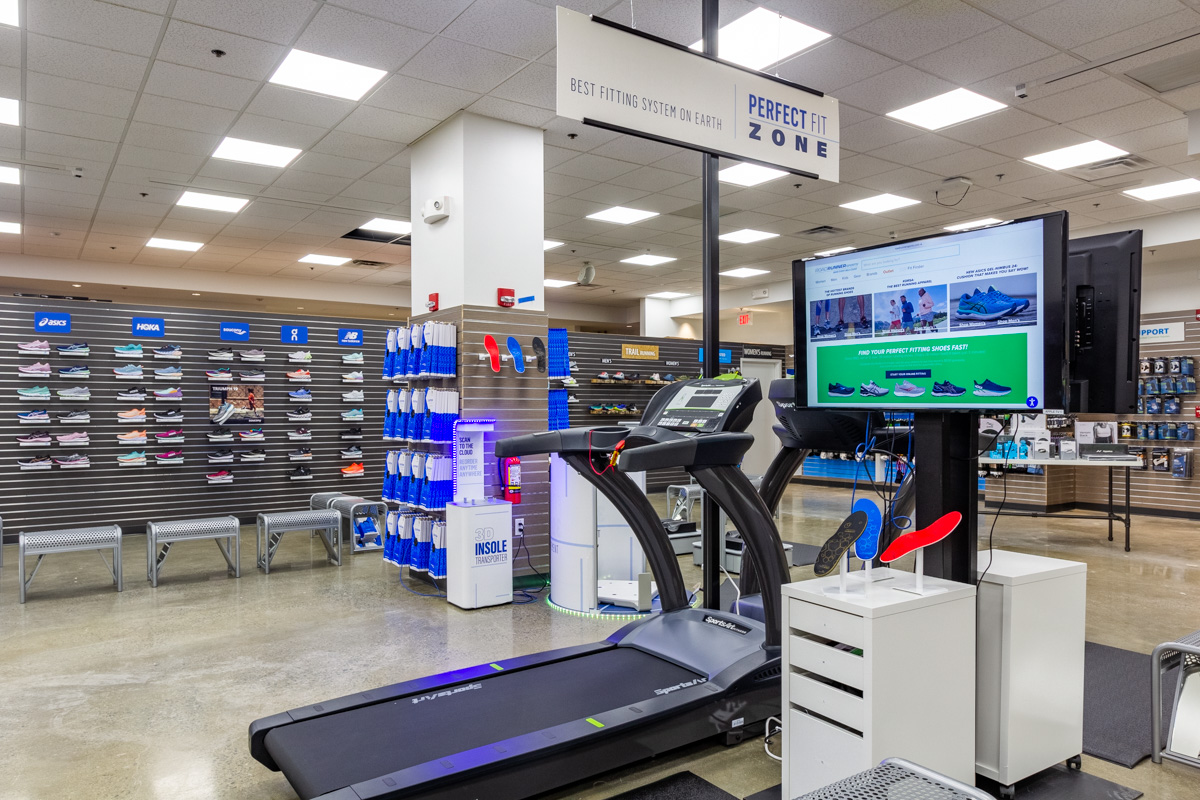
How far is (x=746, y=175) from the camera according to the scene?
7301mm

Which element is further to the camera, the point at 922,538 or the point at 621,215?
the point at 621,215

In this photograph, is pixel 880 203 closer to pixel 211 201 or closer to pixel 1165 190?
pixel 1165 190

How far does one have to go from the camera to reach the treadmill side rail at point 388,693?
2.67 meters

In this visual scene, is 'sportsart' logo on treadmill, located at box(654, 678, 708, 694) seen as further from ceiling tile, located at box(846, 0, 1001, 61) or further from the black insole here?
ceiling tile, located at box(846, 0, 1001, 61)

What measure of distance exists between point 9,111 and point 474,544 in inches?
189

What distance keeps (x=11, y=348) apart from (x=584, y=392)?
7074 mm

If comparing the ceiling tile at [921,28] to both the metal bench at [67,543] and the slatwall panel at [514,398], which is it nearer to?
the slatwall panel at [514,398]

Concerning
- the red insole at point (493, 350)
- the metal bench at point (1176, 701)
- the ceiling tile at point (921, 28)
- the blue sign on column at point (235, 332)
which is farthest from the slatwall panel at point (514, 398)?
the blue sign on column at point (235, 332)

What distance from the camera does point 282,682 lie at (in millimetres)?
3770

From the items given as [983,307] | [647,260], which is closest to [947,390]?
[983,307]

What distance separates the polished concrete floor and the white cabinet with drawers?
554 millimetres

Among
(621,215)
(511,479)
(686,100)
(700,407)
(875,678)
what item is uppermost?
(621,215)

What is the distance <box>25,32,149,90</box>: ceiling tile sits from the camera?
4.57m

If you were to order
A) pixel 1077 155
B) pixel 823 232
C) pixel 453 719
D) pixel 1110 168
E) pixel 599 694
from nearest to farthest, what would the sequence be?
1. pixel 453 719
2. pixel 599 694
3. pixel 1077 155
4. pixel 1110 168
5. pixel 823 232
